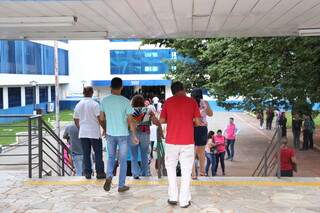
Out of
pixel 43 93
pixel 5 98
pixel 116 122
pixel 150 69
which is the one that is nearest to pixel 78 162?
pixel 116 122

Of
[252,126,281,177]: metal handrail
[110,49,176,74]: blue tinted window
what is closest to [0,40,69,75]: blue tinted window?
[110,49,176,74]: blue tinted window

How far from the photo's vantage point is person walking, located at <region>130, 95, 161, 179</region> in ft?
28.1

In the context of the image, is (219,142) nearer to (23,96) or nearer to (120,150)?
(120,150)

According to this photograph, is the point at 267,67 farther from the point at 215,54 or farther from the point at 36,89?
the point at 36,89

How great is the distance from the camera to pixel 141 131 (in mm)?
8820

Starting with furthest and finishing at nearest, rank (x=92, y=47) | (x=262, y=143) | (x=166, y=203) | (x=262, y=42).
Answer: (x=92, y=47)
(x=262, y=143)
(x=262, y=42)
(x=166, y=203)

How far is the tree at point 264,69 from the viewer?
16.0 metres

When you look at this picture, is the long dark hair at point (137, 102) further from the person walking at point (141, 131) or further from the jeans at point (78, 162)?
the jeans at point (78, 162)

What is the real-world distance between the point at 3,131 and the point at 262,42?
25.6 m

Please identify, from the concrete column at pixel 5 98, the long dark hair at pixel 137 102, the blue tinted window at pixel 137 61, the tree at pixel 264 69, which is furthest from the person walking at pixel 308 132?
the blue tinted window at pixel 137 61

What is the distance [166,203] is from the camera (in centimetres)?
686

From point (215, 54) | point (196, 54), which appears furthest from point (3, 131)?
point (215, 54)

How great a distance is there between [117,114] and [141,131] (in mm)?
1625

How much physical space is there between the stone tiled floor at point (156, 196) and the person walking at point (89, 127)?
0.39 metres
